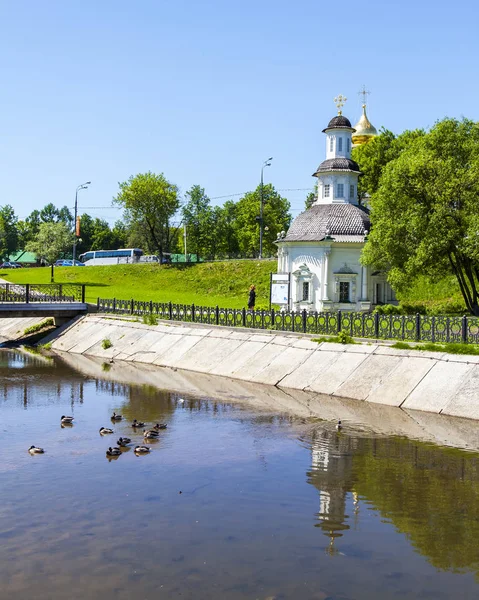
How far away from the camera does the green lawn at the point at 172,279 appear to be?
210ft

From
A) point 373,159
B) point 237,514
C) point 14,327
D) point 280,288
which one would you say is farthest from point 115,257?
point 237,514

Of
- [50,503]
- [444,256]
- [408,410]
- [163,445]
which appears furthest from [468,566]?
[444,256]

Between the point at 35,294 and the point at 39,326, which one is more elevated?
the point at 35,294

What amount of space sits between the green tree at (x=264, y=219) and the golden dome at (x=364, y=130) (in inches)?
621

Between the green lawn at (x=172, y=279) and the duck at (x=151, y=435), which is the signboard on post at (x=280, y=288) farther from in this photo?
the duck at (x=151, y=435)

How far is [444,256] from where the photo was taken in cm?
4031

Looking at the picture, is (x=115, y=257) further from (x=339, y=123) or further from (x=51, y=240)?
(x=339, y=123)

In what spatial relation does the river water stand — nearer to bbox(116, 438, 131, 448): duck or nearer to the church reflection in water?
the church reflection in water

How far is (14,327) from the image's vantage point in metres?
48.3

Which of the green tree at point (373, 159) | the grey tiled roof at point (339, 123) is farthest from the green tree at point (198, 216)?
the grey tiled roof at point (339, 123)

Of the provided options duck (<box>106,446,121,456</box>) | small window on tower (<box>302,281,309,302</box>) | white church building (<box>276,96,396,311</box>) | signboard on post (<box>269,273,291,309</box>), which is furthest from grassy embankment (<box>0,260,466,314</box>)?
duck (<box>106,446,121,456</box>)

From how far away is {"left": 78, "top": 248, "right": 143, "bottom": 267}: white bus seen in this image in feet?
296

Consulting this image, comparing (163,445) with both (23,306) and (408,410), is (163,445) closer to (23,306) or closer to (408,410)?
(408,410)

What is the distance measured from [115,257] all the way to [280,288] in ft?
192
